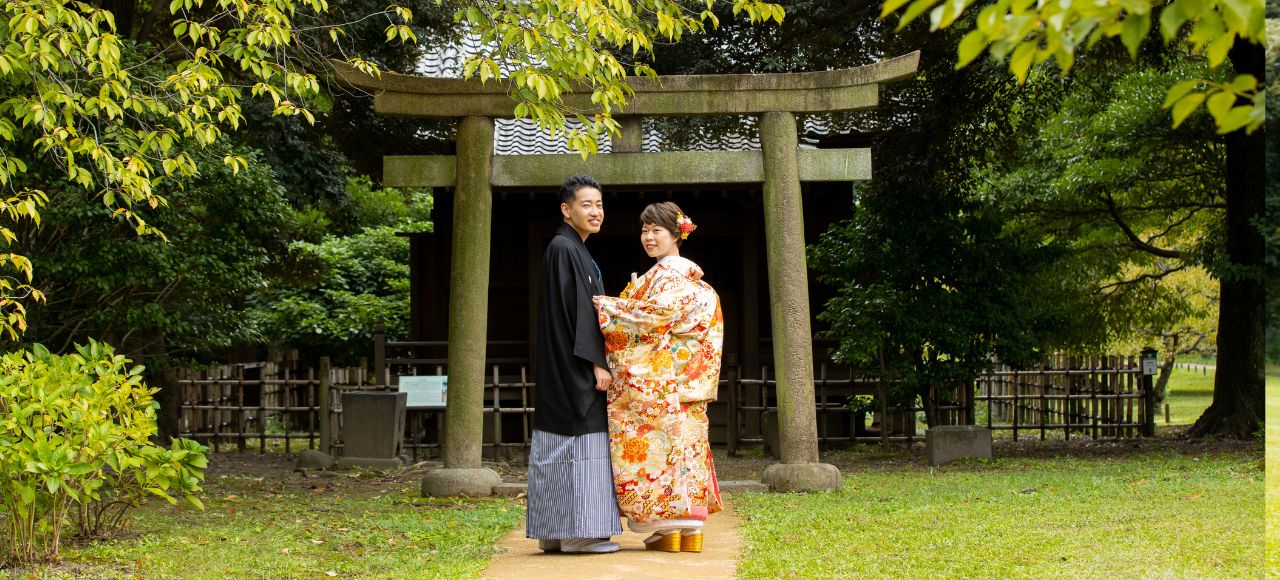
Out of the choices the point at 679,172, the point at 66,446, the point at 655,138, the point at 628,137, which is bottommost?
the point at 66,446

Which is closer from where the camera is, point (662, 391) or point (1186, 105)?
point (1186, 105)

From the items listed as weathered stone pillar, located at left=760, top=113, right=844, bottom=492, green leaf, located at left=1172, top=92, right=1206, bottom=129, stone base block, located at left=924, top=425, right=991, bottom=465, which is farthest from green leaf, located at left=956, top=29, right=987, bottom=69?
stone base block, located at left=924, top=425, right=991, bottom=465

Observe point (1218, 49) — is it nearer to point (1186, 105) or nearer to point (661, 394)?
point (1186, 105)

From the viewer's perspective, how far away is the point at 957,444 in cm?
1140

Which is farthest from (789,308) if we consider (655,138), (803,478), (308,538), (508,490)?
(655,138)

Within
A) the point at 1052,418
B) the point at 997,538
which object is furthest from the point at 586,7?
the point at 1052,418

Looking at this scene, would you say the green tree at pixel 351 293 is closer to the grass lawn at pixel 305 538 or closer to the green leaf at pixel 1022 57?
the grass lawn at pixel 305 538

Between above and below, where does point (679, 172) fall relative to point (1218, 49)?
above

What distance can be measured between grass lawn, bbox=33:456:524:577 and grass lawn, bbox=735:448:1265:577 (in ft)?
5.31

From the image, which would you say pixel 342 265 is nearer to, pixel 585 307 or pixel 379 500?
pixel 379 500

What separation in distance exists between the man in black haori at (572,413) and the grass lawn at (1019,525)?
0.82 m

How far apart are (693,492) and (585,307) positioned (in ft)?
3.54

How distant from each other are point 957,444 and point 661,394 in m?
6.54

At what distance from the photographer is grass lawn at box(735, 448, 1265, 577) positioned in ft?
17.3
